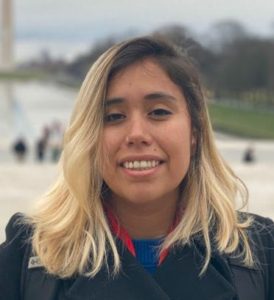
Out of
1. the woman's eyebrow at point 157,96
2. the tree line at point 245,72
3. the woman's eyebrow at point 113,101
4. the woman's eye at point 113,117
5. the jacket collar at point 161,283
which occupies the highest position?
the tree line at point 245,72

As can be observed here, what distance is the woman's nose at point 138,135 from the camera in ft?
7.89

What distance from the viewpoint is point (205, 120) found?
262 cm

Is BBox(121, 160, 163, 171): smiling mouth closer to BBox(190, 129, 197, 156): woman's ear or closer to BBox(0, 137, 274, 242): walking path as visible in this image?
BBox(190, 129, 197, 156): woman's ear

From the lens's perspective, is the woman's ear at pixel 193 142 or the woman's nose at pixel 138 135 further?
the woman's ear at pixel 193 142

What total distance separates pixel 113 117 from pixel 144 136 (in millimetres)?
138

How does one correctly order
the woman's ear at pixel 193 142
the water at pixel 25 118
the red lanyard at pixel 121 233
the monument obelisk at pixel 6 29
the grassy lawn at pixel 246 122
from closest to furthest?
1. the red lanyard at pixel 121 233
2. the woman's ear at pixel 193 142
3. the water at pixel 25 118
4. the grassy lawn at pixel 246 122
5. the monument obelisk at pixel 6 29

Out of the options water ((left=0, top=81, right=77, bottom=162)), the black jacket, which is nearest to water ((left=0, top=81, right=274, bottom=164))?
water ((left=0, top=81, right=77, bottom=162))

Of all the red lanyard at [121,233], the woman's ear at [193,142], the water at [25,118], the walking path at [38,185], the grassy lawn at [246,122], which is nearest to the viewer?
the red lanyard at [121,233]

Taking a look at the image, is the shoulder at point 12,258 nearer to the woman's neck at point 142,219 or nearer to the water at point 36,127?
the woman's neck at point 142,219

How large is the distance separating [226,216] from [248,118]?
47.2 metres

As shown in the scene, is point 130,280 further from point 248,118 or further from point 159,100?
point 248,118

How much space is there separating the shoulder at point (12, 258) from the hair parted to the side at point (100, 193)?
0.04 meters

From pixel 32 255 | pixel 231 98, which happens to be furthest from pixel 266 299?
pixel 231 98

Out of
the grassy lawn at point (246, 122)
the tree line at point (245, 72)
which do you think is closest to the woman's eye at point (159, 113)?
the grassy lawn at point (246, 122)
